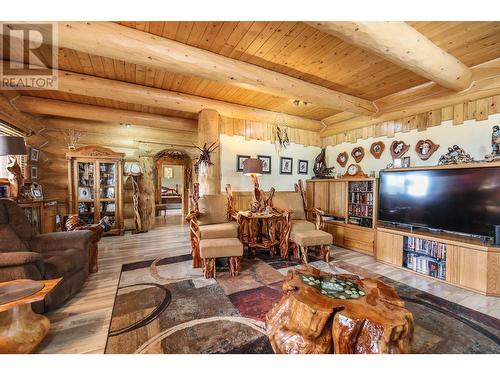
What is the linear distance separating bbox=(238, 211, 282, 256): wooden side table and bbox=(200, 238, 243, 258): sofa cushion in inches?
25.2

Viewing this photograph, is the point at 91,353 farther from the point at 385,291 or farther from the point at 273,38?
the point at 273,38

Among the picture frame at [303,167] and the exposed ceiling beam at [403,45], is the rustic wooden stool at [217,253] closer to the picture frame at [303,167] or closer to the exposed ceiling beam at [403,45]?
the exposed ceiling beam at [403,45]

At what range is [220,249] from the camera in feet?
8.15

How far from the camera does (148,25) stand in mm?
1913

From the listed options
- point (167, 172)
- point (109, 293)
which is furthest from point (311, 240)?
point (167, 172)

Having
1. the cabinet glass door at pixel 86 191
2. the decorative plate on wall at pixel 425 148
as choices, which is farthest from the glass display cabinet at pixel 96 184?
the decorative plate on wall at pixel 425 148

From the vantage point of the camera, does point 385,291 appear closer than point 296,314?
No

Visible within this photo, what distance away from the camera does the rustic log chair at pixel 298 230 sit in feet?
9.77

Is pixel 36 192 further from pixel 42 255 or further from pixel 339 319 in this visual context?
pixel 339 319

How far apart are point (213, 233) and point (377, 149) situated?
3388mm

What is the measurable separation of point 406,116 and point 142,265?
4790 millimetres

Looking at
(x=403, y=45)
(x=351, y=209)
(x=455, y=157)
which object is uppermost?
(x=403, y=45)

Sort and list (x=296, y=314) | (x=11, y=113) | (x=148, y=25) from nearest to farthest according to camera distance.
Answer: (x=296, y=314)
(x=148, y=25)
(x=11, y=113)
